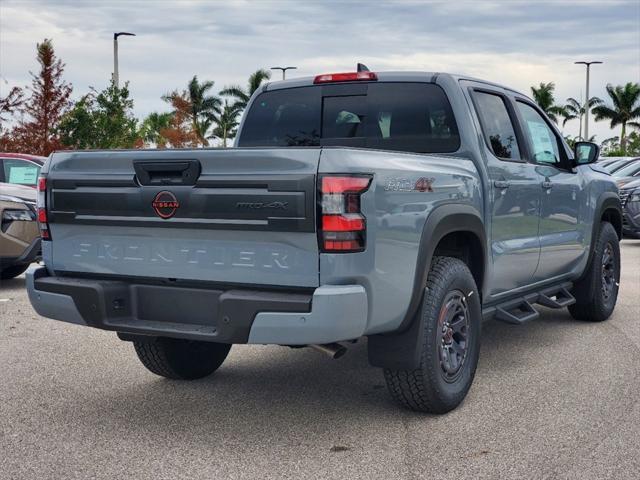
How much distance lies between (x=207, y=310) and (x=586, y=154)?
3824mm

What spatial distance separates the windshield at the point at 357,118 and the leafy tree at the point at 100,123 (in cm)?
2520

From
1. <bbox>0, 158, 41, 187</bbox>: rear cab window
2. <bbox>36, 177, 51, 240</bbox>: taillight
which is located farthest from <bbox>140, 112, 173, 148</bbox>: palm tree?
<bbox>36, 177, 51, 240</bbox>: taillight

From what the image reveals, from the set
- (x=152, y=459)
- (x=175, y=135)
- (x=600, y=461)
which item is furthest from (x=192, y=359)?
(x=175, y=135)

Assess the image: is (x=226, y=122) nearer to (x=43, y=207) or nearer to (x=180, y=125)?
(x=180, y=125)

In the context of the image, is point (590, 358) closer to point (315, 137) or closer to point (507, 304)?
point (507, 304)

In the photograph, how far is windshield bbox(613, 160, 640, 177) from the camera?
58.6ft

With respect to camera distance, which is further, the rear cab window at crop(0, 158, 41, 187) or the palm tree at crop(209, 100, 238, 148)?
the palm tree at crop(209, 100, 238, 148)

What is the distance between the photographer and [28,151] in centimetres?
3188

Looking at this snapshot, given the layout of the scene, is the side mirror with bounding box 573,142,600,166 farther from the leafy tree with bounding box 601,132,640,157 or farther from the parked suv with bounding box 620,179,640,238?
the leafy tree with bounding box 601,132,640,157

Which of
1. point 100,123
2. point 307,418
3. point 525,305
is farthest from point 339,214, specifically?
point 100,123

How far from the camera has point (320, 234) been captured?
→ 396 cm

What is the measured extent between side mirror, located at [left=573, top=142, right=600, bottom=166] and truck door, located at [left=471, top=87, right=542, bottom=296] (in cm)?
79

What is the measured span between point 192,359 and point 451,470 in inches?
85.7

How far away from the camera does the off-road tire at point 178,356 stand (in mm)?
5430
